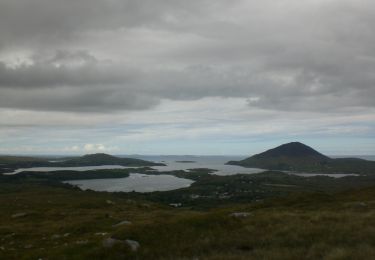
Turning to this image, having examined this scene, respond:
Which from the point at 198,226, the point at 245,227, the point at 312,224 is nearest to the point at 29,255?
the point at 198,226

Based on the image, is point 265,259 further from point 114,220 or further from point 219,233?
point 114,220

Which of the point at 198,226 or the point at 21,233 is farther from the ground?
the point at 198,226

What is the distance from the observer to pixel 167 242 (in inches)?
918

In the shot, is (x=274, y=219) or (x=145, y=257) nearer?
(x=145, y=257)

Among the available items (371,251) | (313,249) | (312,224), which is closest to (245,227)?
(312,224)

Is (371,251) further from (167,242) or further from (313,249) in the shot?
(167,242)

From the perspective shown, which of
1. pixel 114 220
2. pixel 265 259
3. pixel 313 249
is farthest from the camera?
pixel 114 220

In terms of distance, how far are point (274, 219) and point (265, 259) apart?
12681 mm

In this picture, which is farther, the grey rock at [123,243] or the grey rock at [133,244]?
the grey rock at [123,243]

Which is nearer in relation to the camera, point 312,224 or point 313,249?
point 313,249

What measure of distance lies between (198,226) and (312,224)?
812 cm

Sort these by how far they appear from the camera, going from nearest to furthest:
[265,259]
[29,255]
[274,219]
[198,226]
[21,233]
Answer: [265,259] → [29,255] → [198,226] → [274,219] → [21,233]

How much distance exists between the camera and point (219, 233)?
1000 inches

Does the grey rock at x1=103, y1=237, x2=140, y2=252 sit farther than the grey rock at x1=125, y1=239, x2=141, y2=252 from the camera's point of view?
Yes
